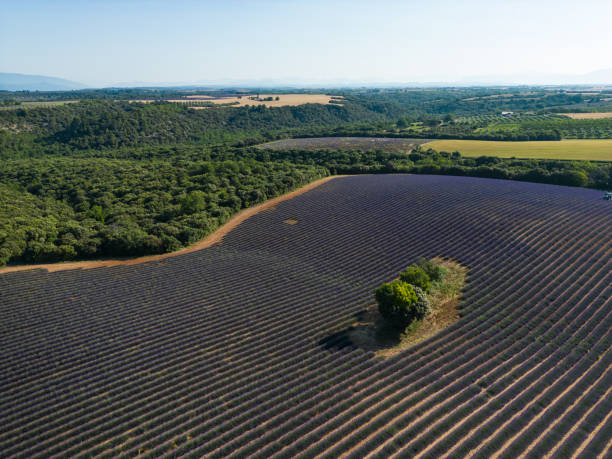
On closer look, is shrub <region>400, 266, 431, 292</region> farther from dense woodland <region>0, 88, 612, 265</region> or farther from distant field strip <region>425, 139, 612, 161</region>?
distant field strip <region>425, 139, 612, 161</region>

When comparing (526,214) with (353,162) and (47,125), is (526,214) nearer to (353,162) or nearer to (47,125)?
(353,162)

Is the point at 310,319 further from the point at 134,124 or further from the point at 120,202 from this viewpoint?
the point at 134,124

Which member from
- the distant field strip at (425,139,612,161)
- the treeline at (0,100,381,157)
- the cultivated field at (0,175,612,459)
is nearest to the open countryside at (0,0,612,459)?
the cultivated field at (0,175,612,459)

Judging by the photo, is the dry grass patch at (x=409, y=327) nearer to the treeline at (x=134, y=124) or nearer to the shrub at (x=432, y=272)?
the shrub at (x=432, y=272)

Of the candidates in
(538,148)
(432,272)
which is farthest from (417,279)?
(538,148)

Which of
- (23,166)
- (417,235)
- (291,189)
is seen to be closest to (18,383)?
(417,235)

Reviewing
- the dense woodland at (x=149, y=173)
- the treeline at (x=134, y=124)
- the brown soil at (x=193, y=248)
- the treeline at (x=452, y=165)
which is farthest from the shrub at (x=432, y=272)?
the treeline at (x=134, y=124)

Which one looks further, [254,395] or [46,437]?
[254,395]
